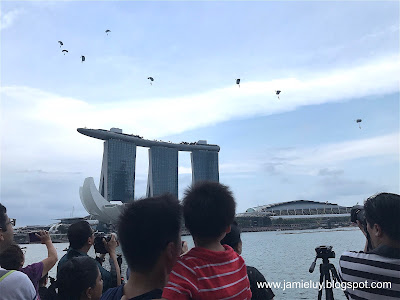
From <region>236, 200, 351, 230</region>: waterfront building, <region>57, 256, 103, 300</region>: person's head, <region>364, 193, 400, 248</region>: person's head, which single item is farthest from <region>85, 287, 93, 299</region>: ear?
<region>236, 200, 351, 230</region>: waterfront building

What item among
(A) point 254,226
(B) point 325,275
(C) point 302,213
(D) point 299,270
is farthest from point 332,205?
(B) point 325,275

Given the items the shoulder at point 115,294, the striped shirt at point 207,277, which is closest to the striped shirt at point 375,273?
the striped shirt at point 207,277

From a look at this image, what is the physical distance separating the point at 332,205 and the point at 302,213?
1475 cm

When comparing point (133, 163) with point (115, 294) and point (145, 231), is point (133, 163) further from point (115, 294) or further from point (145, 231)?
point (145, 231)

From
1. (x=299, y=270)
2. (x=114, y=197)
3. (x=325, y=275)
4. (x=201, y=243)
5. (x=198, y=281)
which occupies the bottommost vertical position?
(x=299, y=270)

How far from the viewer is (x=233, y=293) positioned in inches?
72.0

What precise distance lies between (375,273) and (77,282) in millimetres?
2047

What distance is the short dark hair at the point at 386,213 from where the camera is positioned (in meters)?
2.12

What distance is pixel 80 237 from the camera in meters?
3.57

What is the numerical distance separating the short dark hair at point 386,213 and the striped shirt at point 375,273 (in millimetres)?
114

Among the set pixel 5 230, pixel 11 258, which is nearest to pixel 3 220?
pixel 5 230

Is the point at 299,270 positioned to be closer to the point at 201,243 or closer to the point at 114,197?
the point at 201,243

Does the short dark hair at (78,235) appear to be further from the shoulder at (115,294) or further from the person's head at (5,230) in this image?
the shoulder at (115,294)

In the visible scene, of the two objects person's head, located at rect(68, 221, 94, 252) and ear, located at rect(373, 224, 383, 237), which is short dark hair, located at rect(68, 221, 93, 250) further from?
ear, located at rect(373, 224, 383, 237)
